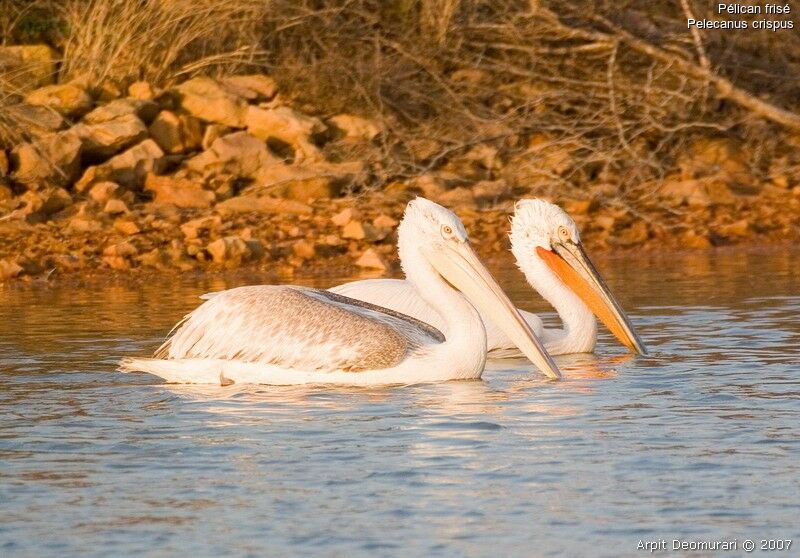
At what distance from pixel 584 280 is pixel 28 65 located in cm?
631

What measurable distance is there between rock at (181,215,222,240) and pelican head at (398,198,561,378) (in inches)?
178

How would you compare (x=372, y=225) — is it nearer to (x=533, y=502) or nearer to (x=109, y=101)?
(x=109, y=101)

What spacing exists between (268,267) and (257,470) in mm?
5987

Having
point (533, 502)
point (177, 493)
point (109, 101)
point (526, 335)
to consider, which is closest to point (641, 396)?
point (526, 335)

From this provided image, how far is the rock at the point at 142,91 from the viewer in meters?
12.4

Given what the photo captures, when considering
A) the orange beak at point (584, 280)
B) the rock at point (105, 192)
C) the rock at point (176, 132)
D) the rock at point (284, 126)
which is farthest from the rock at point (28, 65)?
the orange beak at point (584, 280)

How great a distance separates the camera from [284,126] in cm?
1230

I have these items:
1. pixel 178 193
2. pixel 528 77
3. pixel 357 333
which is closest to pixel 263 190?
pixel 178 193

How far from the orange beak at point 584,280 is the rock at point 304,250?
3.21m

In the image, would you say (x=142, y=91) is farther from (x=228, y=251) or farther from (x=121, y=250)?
(x=228, y=251)

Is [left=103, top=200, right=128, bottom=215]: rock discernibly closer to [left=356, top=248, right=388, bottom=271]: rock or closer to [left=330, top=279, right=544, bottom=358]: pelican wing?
[left=356, top=248, right=388, bottom=271]: rock

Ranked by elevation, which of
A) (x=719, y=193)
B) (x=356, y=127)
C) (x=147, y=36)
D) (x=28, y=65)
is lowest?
(x=719, y=193)

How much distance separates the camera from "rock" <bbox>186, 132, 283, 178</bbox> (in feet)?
39.3

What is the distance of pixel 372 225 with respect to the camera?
37.3 ft
